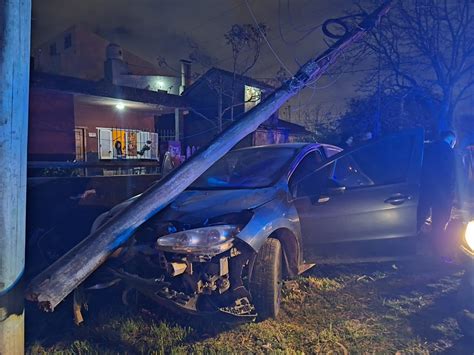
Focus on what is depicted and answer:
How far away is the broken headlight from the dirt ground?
33.5 inches

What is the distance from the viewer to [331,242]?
3.70 m

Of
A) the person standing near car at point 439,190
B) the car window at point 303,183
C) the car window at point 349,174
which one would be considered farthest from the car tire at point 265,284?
the person standing near car at point 439,190

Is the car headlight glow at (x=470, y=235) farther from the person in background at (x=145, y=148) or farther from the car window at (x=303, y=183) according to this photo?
the person in background at (x=145, y=148)

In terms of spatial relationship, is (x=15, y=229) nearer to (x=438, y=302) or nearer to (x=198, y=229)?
(x=198, y=229)

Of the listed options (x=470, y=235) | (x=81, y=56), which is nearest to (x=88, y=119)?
(x=470, y=235)

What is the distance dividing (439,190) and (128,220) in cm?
357

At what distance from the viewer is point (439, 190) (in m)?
4.11

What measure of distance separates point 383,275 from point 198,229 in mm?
2800

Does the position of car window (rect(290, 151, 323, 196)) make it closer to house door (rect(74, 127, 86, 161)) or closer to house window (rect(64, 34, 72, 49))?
house door (rect(74, 127, 86, 161))

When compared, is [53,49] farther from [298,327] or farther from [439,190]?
[298,327]

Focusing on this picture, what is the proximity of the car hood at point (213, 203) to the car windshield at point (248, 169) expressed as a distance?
0.20m

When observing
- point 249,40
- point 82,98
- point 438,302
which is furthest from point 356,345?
point 82,98

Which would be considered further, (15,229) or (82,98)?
(82,98)

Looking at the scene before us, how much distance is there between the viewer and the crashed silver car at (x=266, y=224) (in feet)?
8.74
